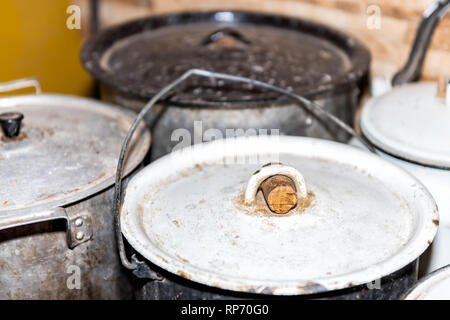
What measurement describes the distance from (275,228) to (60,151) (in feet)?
2.79

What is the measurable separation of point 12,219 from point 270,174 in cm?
74

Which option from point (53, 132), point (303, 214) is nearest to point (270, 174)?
point (303, 214)

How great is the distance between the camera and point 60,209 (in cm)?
156

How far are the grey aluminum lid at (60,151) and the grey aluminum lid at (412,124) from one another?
831mm

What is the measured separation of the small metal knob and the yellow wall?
150cm

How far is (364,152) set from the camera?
5.90 feet

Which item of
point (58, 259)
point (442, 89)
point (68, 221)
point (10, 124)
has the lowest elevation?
point (58, 259)

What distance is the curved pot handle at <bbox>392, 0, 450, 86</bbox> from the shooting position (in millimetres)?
2289

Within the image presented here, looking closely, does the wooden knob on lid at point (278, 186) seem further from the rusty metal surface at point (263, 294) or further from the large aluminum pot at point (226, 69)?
the large aluminum pot at point (226, 69)

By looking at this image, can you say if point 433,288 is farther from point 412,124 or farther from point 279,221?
point 412,124

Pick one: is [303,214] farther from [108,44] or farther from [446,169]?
[108,44]

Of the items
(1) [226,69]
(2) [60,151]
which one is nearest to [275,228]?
(2) [60,151]

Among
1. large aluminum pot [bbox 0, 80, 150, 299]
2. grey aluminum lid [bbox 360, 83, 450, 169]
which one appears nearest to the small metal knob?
large aluminum pot [bbox 0, 80, 150, 299]

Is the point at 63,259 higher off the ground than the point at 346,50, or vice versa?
the point at 346,50
